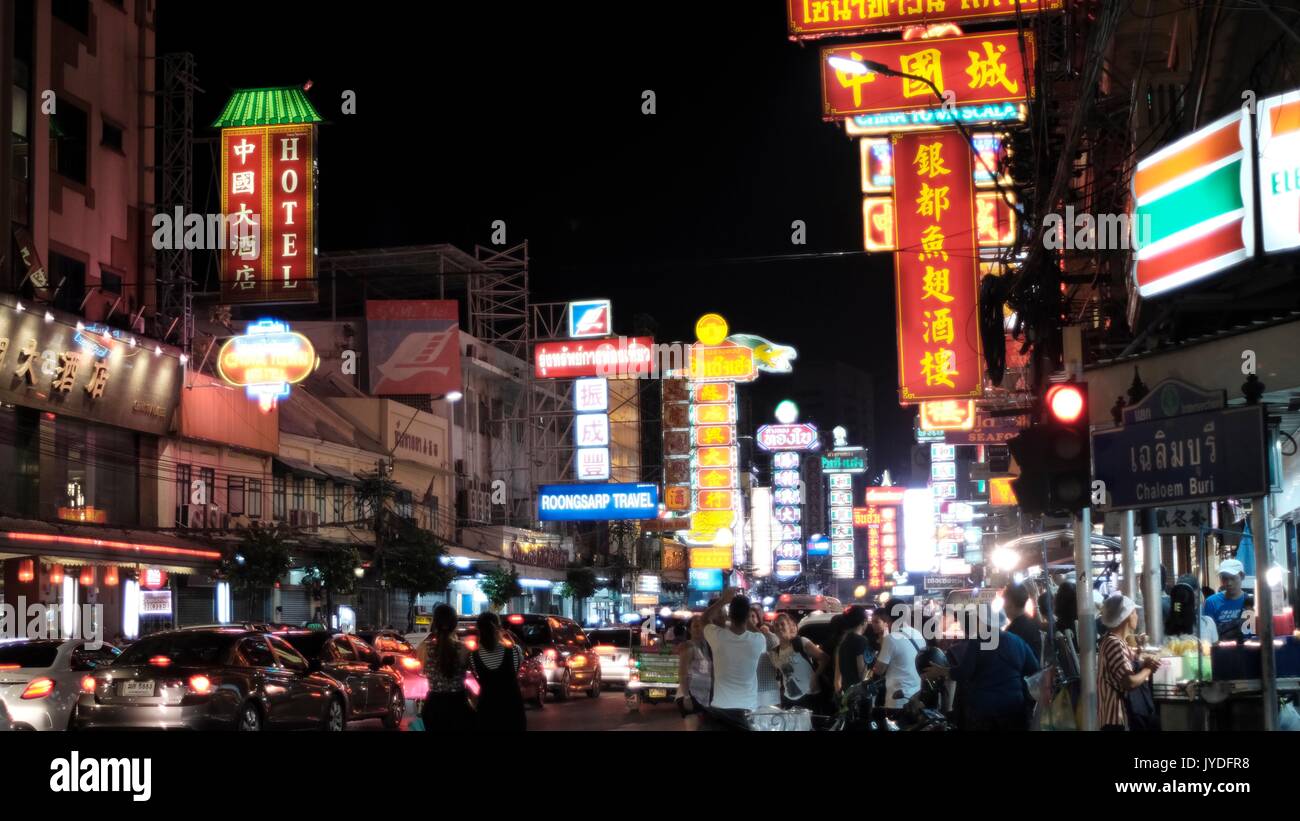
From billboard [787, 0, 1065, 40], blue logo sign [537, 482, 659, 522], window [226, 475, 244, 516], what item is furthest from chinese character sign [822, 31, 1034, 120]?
blue logo sign [537, 482, 659, 522]

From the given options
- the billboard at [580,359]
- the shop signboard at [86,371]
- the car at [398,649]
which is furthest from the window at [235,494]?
the billboard at [580,359]

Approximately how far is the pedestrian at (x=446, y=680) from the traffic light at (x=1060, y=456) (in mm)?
4886

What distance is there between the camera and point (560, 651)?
30453 millimetres

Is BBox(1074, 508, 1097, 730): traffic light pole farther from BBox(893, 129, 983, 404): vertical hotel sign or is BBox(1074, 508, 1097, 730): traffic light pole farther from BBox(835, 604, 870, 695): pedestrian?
BBox(893, 129, 983, 404): vertical hotel sign

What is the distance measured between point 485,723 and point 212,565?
24063 millimetres

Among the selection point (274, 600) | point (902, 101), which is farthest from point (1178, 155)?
point (274, 600)

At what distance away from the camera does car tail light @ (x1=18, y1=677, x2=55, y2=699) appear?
18234 millimetres

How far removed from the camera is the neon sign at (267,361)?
3509 cm

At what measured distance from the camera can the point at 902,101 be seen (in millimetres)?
22281

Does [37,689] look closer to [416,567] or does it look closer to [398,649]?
[398,649]

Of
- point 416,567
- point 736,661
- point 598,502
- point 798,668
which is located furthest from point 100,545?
point 736,661

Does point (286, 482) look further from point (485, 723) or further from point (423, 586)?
point (485, 723)

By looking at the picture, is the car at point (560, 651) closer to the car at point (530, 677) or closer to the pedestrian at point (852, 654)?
the car at point (530, 677)

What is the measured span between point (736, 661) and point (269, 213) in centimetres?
2119
